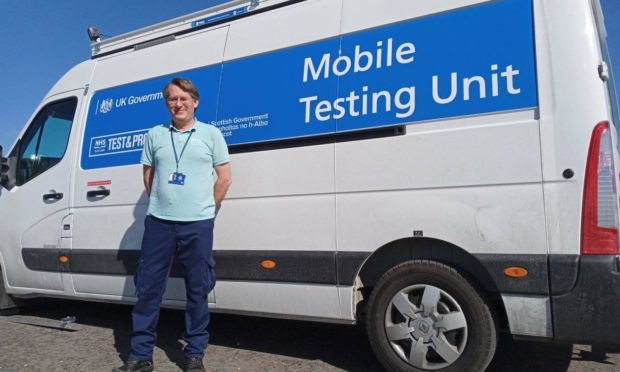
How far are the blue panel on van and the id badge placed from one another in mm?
527

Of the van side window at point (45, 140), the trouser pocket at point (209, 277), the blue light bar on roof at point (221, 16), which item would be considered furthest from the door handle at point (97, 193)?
the blue light bar on roof at point (221, 16)

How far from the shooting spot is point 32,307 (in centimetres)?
551

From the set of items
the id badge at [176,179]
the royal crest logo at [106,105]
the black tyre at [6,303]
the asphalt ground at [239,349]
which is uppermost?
the royal crest logo at [106,105]

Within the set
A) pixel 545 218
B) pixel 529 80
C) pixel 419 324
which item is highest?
pixel 529 80

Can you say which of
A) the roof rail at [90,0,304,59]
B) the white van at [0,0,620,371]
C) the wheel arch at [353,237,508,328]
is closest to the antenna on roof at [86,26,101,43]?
the roof rail at [90,0,304,59]

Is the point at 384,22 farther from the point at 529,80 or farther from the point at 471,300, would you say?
the point at 471,300

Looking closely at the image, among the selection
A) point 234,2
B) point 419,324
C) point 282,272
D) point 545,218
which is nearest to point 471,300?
point 419,324

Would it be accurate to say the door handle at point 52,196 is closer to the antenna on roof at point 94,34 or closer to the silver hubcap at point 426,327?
the antenna on roof at point 94,34

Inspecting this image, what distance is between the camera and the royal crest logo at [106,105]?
4.31 metres

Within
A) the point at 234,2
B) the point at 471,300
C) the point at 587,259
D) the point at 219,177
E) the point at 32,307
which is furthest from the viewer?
the point at 32,307

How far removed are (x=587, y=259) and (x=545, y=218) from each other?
285 millimetres

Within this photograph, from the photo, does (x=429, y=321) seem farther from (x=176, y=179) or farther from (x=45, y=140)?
(x=45, y=140)

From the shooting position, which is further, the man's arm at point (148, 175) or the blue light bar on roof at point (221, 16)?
the blue light bar on roof at point (221, 16)

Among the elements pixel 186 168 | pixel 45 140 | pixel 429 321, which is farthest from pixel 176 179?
pixel 45 140
